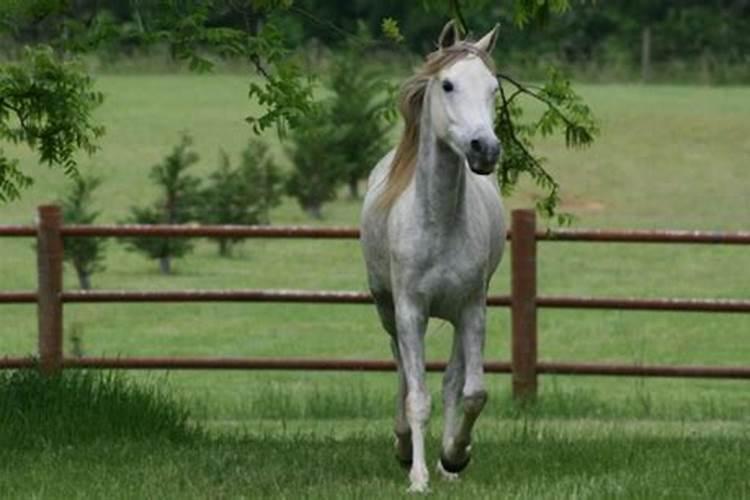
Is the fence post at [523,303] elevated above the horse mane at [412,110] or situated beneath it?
situated beneath

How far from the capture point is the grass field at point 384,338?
10.7 metres

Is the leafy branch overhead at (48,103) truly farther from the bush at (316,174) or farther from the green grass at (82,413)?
the bush at (316,174)

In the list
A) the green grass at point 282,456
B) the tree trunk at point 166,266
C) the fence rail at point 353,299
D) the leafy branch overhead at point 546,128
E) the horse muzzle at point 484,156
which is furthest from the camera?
the tree trunk at point 166,266

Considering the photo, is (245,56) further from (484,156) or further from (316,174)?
(316,174)

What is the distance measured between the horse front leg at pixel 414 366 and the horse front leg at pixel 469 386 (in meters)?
0.17

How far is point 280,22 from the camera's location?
12.6m

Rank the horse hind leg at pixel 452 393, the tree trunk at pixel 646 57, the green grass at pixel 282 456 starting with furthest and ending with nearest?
the tree trunk at pixel 646 57
the horse hind leg at pixel 452 393
the green grass at pixel 282 456

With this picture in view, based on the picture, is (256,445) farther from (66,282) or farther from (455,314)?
(66,282)

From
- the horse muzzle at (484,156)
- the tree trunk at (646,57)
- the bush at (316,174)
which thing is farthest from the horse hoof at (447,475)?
the tree trunk at (646,57)

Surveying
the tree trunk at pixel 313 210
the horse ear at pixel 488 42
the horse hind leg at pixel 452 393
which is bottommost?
the tree trunk at pixel 313 210

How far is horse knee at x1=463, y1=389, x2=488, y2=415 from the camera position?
1036 cm

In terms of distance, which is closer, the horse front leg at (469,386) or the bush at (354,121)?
the horse front leg at (469,386)

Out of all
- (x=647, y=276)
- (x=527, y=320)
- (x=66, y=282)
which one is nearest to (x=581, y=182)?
(x=647, y=276)

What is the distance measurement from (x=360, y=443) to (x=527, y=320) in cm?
353
